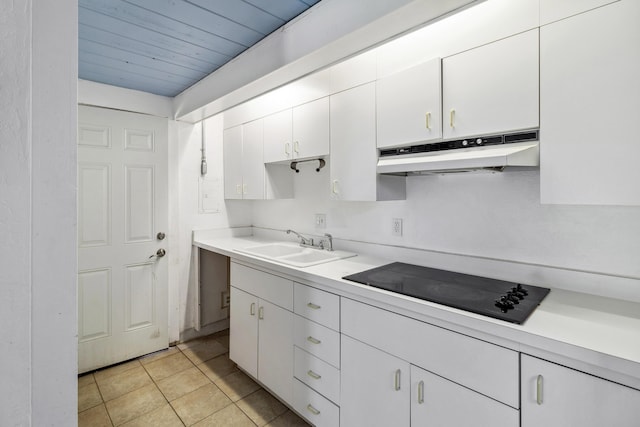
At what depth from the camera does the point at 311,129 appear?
219cm

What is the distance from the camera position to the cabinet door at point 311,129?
209cm

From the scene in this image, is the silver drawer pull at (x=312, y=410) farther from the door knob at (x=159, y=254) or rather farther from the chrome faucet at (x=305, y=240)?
the door knob at (x=159, y=254)

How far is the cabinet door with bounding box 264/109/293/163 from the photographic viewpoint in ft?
7.86

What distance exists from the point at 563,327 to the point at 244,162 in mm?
2546

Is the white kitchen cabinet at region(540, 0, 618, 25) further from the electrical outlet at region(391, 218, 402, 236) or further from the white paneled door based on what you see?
the white paneled door

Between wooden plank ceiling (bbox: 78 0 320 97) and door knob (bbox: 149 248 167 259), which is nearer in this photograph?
wooden plank ceiling (bbox: 78 0 320 97)

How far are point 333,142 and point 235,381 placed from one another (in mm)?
1911

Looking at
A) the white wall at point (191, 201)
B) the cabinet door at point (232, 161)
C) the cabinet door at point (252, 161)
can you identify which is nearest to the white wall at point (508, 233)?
the cabinet door at point (252, 161)

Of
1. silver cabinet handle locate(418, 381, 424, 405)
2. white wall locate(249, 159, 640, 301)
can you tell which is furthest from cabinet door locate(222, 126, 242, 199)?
silver cabinet handle locate(418, 381, 424, 405)

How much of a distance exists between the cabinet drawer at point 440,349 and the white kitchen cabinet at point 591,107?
0.65m

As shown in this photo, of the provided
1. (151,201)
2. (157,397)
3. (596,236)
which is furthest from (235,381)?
(596,236)

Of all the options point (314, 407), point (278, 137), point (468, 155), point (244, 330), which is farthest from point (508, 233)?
point (244, 330)

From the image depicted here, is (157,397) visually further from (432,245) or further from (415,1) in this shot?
(415,1)

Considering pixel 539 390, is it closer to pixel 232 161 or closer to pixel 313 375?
pixel 313 375
